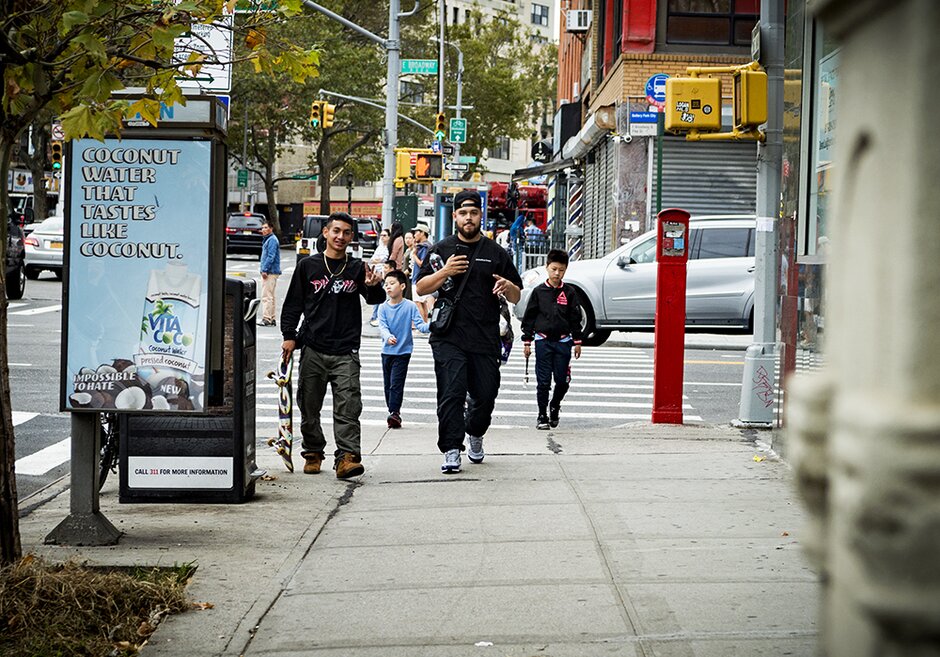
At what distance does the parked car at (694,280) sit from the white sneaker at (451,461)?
482 inches

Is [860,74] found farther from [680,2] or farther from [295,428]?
[680,2]

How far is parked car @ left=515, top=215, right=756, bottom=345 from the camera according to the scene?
70.2ft

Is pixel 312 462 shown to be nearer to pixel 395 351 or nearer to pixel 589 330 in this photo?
pixel 395 351

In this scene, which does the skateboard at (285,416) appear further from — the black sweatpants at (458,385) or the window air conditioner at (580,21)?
the window air conditioner at (580,21)

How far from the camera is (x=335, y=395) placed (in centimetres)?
945

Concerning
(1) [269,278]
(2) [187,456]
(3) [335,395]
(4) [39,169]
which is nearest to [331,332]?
(3) [335,395]

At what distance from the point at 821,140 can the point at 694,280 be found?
41.6 ft

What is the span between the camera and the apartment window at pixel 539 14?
370 feet

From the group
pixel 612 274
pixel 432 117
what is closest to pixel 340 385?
pixel 612 274

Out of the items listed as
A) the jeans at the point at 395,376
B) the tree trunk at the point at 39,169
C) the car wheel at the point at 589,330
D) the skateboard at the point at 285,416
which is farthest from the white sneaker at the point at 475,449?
the tree trunk at the point at 39,169

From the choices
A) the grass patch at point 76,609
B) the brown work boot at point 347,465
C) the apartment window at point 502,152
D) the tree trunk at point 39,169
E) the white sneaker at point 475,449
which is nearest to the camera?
the grass patch at point 76,609

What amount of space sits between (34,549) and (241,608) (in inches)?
68.2

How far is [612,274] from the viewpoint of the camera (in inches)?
844

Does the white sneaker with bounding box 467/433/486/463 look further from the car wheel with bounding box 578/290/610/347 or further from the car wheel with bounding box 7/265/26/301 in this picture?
the car wheel with bounding box 7/265/26/301
